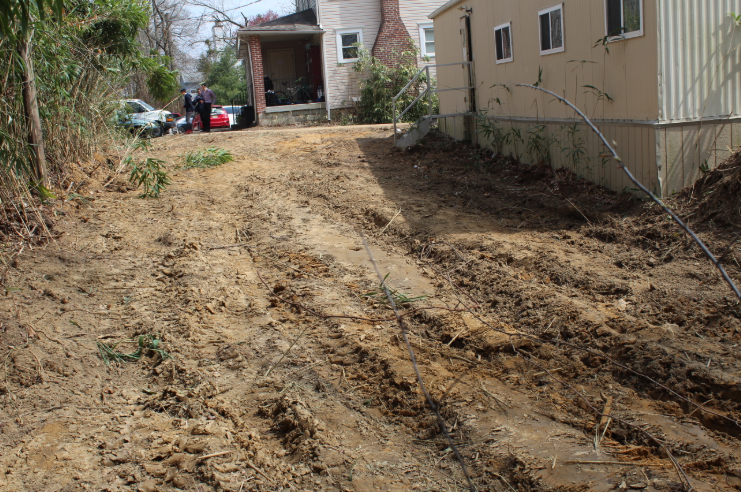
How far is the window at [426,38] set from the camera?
22.4m

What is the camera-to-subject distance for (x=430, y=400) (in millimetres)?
3816

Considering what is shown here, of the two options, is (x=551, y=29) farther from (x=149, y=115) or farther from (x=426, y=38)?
(x=149, y=115)

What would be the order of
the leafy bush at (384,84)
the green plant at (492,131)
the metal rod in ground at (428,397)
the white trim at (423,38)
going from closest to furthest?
the metal rod in ground at (428,397) → the green plant at (492,131) → the leafy bush at (384,84) → the white trim at (423,38)

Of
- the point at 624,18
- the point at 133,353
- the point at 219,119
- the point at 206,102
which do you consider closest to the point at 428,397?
the point at 133,353

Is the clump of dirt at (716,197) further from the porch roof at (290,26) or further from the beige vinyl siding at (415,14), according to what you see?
the porch roof at (290,26)

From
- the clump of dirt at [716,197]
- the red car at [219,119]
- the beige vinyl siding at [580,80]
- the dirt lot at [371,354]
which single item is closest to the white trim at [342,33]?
the red car at [219,119]

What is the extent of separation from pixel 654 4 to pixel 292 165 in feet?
24.9

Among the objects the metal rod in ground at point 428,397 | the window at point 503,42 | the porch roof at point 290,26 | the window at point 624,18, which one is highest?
the porch roof at point 290,26

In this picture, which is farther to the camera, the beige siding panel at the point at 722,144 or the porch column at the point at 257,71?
the porch column at the point at 257,71

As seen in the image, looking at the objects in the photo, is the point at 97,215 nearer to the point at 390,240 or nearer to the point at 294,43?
the point at 390,240

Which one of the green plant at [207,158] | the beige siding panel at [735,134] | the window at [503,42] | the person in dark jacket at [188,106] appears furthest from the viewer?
the person in dark jacket at [188,106]

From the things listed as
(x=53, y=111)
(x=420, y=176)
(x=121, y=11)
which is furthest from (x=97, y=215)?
(x=420, y=176)

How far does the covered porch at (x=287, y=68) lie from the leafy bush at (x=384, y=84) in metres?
1.90

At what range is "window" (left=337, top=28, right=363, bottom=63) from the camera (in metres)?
22.2
